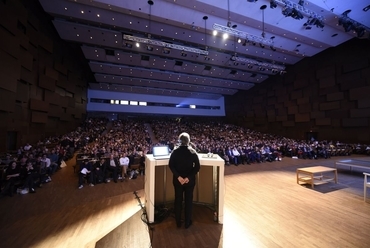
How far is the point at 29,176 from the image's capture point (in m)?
4.12

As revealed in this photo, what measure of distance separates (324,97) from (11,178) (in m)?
17.7

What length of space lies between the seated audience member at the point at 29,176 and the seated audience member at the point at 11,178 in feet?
0.45

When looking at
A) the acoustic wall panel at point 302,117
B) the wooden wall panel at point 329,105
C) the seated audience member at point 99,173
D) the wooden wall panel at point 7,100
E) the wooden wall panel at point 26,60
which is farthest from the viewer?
the acoustic wall panel at point 302,117

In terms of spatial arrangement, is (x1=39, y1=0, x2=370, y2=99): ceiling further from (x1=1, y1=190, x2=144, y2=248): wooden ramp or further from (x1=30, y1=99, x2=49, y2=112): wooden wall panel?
(x1=1, y1=190, x2=144, y2=248): wooden ramp

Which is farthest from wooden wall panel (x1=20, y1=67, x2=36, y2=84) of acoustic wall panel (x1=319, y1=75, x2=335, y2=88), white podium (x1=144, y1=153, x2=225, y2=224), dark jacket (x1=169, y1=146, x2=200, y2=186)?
acoustic wall panel (x1=319, y1=75, x2=335, y2=88)

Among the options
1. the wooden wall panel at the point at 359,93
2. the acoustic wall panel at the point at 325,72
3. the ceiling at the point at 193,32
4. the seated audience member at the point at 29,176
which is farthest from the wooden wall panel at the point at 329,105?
the seated audience member at the point at 29,176

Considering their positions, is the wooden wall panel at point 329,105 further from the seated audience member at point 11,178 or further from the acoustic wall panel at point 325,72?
the seated audience member at point 11,178

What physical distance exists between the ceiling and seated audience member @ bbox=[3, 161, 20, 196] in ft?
22.4

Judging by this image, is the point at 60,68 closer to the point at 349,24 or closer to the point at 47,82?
the point at 47,82

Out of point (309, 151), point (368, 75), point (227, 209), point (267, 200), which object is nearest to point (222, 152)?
point (267, 200)

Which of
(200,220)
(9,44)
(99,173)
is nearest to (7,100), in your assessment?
(9,44)

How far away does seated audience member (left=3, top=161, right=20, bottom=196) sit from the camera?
12.4ft

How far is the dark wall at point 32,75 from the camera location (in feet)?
19.8

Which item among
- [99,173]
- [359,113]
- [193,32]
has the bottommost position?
[99,173]
